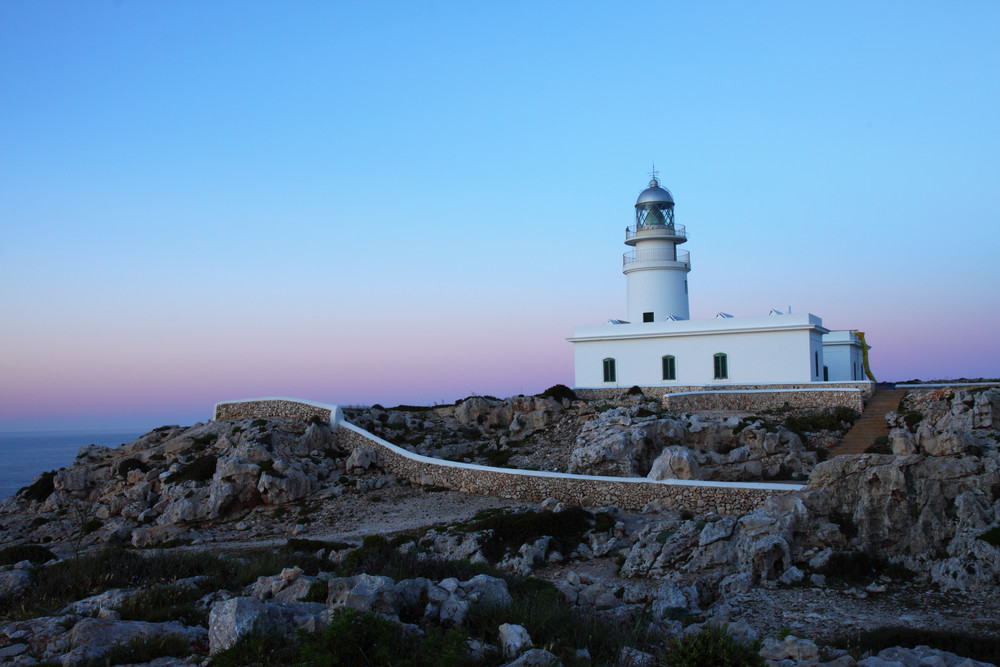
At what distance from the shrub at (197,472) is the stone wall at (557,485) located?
4636 mm

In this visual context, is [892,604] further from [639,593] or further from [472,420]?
[472,420]

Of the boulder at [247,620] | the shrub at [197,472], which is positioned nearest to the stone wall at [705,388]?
the shrub at [197,472]

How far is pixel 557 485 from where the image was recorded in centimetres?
1888

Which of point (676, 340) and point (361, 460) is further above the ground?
point (676, 340)

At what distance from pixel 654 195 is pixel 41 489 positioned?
2983 cm

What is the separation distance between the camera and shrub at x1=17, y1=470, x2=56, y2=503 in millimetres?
26169

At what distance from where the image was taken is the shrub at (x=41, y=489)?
2617 centimetres

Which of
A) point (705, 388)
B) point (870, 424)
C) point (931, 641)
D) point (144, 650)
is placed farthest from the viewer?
point (705, 388)

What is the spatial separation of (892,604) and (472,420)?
62.1ft

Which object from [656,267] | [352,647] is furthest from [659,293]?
[352,647]

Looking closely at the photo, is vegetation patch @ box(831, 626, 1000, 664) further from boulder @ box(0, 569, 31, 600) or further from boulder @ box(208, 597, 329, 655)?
boulder @ box(0, 569, 31, 600)

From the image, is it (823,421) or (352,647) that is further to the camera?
(823,421)

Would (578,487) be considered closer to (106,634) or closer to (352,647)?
(352,647)

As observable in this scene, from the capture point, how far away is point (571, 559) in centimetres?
1438
